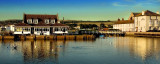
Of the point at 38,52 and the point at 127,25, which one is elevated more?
the point at 127,25

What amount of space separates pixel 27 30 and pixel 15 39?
504 centimetres

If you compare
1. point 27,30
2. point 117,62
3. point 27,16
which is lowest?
point 117,62

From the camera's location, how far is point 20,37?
243ft

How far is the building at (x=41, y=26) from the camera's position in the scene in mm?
76312

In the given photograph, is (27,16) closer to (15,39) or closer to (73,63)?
(15,39)

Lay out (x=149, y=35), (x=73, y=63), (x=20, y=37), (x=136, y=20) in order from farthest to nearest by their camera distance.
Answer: (x=136, y=20) → (x=149, y=35) → (x=20, y=37) → (x=73, y=63)

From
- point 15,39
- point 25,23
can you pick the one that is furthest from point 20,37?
point 25,23

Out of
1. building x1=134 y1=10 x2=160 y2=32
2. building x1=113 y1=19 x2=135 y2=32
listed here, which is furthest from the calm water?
building x1=113 y1=19 x2=135 y2=32

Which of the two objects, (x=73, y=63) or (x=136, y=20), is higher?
(x=136, y=20)

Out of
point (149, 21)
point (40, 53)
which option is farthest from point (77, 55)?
point (149, 21)

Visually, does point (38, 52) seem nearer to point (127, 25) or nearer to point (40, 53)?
point (40, 53)

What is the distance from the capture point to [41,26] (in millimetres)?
76750

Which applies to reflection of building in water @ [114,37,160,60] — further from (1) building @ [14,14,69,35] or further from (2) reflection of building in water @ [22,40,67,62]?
(1) building @ [14,14,69,35]

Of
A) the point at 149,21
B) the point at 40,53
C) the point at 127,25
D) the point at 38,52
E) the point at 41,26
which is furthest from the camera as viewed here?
the point at 127,25
